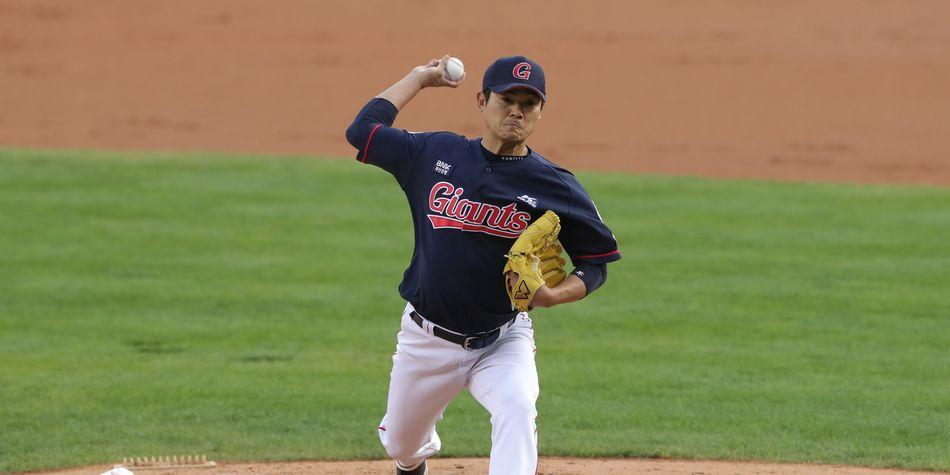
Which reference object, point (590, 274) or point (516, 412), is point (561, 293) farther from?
point (516, 412)

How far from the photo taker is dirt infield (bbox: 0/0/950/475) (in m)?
16.2

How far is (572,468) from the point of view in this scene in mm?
6141

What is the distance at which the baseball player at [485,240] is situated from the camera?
4715mm

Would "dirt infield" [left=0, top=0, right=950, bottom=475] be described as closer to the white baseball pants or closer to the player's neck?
the white baseball pants

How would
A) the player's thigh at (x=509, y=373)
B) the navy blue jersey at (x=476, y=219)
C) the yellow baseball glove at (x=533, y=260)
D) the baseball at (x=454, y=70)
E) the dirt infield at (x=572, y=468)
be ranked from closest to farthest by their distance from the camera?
the yellow baseball glove at (x=533, y=260) → the player's thigh at (x=509, y=373) → the navy blue jersey at (x=476, y=219) → the baseball at (x=454, y=70) → the dirt infield at (x=572, y=468)

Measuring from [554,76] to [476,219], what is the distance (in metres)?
14.2

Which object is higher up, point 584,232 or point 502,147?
point 502,147

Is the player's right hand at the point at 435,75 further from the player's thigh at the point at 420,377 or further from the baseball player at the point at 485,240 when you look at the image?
the player's thigh at the point at 420,377

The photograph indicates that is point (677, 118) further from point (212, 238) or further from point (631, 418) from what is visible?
point (631, 418)

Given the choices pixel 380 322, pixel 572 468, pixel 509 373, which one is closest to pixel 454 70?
pixel 509 373

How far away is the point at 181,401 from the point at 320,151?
8.78m

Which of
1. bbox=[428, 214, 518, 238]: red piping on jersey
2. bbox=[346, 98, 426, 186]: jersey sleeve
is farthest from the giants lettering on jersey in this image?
bbox=[346, 98, 426, 186]: jersey sleeve

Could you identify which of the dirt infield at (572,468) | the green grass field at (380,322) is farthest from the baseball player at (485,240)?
the green grass field at (380,322)

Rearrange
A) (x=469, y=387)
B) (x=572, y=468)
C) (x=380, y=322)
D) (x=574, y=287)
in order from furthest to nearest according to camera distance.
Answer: (x=380, y=322), (x=572, y=468), (x=469, y=387), (x=574, y=287)
